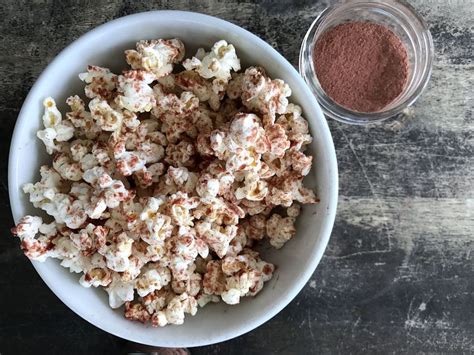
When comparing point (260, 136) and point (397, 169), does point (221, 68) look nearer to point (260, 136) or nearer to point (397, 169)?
point (260, 136)

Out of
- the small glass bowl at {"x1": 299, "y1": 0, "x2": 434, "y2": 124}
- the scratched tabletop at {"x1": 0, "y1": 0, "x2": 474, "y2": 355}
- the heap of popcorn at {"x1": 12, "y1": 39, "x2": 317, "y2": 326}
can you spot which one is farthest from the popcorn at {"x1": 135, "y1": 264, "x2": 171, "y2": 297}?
the small glass bowl at {"x1": 299, "y1": 0, "x2": 434, "y2": 124}

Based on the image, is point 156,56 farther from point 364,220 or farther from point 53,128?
point 364,220

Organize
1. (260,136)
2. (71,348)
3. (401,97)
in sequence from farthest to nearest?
(71,348) → (401,97) → (260,136)

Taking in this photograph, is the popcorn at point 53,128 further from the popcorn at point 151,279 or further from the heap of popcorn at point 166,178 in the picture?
the popcorn at point 151,279

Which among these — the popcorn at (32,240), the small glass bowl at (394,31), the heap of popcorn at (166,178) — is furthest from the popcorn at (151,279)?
the small glass bowl at (394,31)

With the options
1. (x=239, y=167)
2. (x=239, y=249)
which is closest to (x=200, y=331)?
(x=239, y=249)

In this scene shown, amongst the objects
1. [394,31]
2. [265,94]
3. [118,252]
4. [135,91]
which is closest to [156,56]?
[135,91]

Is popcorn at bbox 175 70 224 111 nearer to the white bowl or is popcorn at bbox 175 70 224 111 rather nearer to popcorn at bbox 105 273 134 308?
the white bowl
